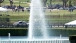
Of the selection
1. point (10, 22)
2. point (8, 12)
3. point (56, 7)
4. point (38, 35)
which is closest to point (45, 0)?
point (56, 7)

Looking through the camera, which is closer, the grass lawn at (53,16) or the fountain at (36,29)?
the fountain at (36,29)

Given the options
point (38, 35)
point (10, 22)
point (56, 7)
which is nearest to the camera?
point (38, 35)

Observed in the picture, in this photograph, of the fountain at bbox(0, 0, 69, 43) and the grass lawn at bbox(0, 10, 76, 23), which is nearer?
the fountain at bbox(0, 0, 69, 43)

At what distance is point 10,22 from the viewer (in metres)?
32.1

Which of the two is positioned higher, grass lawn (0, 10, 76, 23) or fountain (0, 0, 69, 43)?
fountain (0, 0, 69, 43)

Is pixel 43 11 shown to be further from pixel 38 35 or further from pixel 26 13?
pixel 38 35

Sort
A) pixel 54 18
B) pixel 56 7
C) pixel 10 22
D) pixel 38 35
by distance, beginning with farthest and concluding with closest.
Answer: pixel 56 7 < pixel 54 18 < pixel 10 22 < pixel 38 35

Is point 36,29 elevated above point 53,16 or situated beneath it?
elevated above

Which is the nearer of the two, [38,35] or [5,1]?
[38,35]

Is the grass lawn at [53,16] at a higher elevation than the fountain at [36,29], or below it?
below

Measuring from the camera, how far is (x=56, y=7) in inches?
1446

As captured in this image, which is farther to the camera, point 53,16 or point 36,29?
point 53,16

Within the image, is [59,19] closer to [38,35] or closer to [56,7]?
[56,7]

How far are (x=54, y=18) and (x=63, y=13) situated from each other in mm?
1919
